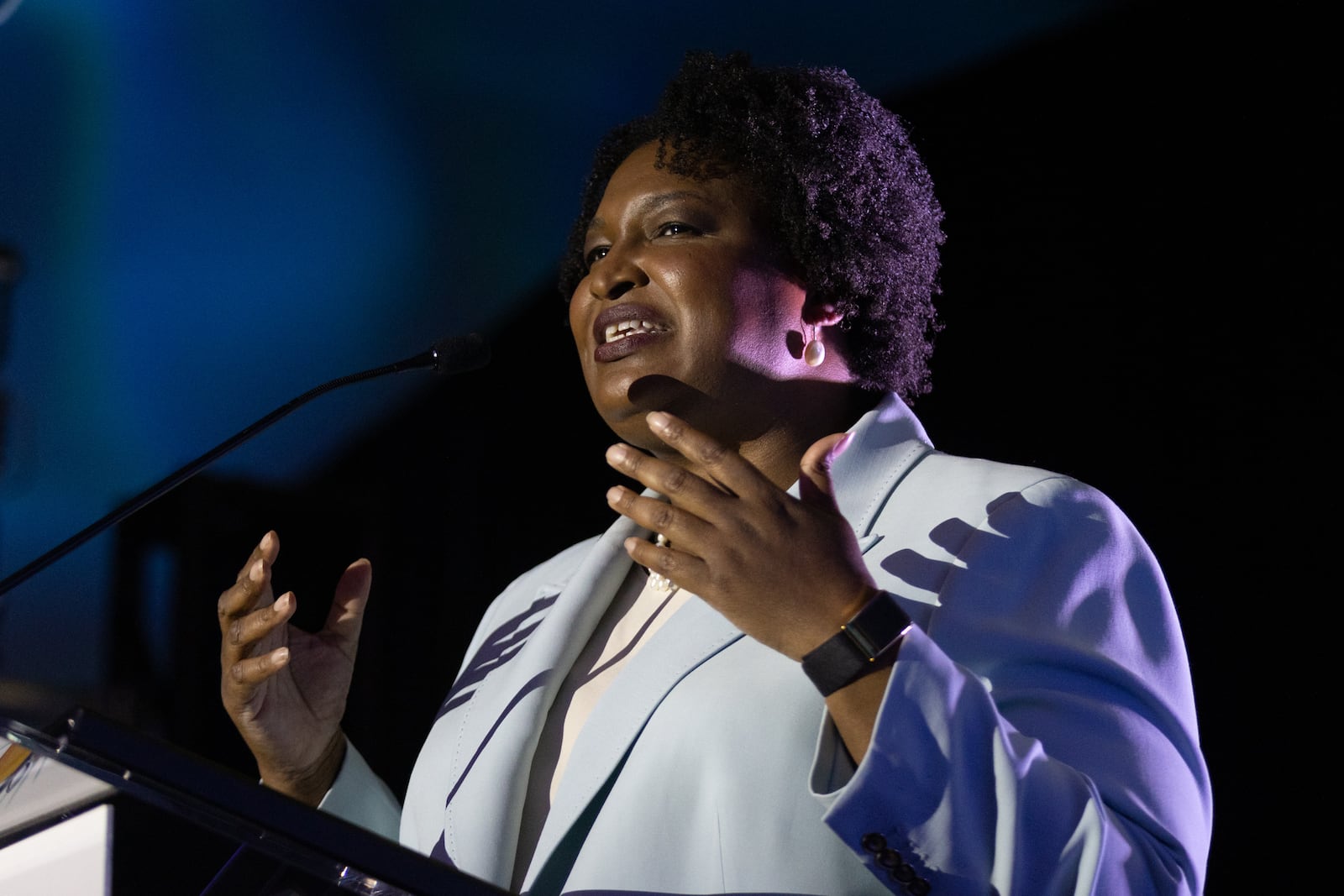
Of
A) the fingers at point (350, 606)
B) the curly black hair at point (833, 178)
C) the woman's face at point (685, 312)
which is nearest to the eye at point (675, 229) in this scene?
the woman's face at point (685, 312)

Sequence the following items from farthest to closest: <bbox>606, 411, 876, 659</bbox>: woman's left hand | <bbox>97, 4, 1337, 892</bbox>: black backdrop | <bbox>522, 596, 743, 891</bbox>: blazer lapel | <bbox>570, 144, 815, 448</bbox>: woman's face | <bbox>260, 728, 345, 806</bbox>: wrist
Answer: <bbox>97, 4, 1337, 892</bbox>: black backdrop, <bbox>260, 728, 345, 806</bbox>: wrist, <bbox>570, 144, 815, 448</bbox>: woman's face, <bbox>522, 596, 743, 891</bbox>: blazer lapel, <bbox>606, 411, 876, 659</bbox>: woman's left hand

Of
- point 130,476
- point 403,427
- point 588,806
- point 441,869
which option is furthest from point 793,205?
point 130,476

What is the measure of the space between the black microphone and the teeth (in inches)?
7.1

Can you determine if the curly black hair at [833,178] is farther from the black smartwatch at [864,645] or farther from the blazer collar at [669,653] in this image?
A: the black smartwatch at [864,645]

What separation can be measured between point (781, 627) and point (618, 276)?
0.77 meters

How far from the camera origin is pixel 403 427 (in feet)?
10.6

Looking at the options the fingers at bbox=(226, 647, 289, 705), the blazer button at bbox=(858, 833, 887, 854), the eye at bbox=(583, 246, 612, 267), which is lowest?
the blazer button at bbox=(858, 833, 887, 854)

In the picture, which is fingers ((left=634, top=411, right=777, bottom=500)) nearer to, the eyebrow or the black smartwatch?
the black smartwatch

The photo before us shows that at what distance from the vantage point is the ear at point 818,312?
5.90 ft

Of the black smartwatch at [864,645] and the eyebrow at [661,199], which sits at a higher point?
the eyebrow at [661,199]

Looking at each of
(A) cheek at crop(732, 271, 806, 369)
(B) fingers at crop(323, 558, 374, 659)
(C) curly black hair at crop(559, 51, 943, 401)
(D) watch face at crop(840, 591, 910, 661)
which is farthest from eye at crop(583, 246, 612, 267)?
(D) watch face at crop(840, 591, 910, 661)

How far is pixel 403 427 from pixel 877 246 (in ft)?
5.66

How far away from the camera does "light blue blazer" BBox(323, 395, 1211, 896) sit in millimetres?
1041

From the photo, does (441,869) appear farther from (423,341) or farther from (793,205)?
(423,341)
